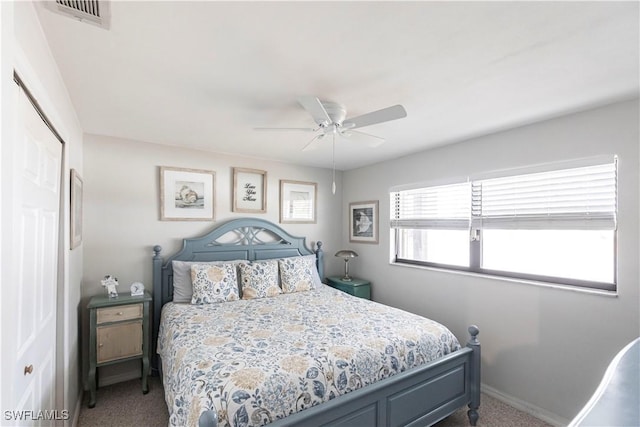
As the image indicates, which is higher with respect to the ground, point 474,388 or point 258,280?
point 258,280

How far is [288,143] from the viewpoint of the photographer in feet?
10.5

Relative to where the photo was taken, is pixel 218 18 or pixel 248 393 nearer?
pixel 218 18

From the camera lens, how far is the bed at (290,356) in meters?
1.51

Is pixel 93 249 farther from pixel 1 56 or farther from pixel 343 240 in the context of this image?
pixel 343 240

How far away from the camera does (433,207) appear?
11.1 ft

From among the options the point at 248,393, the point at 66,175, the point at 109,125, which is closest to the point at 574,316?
the point at 248,393

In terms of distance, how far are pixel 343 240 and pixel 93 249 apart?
10.3 ft

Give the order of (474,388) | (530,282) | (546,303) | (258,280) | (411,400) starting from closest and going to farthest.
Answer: (411,400) < (474,388) < (546,303) < (530,282) < (258,280)

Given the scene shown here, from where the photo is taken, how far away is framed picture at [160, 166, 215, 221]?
3.26 meters

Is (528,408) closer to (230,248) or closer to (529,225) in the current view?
(529,225)

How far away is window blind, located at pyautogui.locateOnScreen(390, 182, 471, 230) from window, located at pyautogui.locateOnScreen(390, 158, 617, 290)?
0.04ft

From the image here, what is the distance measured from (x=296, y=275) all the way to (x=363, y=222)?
1.37 m

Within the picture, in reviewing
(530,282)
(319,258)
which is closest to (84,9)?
(530,282)

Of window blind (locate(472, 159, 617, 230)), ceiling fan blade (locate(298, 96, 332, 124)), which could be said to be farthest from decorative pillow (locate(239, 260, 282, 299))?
window blind (locate(472, 159, 617, 230))
